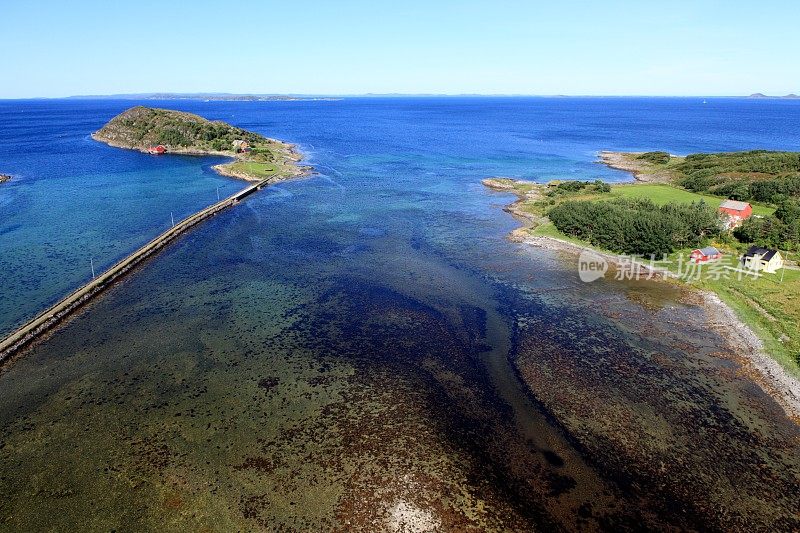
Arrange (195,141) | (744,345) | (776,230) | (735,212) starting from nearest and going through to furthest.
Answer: (744,345) → (776,230) → (735,212) → (195,141)

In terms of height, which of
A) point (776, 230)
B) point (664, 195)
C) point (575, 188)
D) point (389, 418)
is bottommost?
point (389, 418)

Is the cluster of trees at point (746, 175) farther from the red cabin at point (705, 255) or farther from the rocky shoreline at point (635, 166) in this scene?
the red cabin at point (705, 255)

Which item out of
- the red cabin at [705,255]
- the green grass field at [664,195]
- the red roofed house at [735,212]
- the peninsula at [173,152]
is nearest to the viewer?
the peninsula at [173,152]

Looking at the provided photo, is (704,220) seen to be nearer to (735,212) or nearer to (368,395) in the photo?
(735,212)

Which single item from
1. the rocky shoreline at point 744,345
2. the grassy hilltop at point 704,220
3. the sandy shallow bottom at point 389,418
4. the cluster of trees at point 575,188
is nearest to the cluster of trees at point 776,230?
the grassy hilltop at point 704,220

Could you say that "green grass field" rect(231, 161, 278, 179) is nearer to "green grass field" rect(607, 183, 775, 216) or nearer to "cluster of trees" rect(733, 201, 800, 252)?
"green grass field" rect(607, 183, 775, 216)

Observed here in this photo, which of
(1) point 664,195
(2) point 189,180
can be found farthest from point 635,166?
(2) point 189,180
